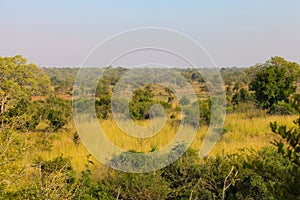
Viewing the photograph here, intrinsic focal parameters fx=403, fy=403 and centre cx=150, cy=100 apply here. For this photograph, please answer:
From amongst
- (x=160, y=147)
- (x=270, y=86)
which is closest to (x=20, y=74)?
(x=270, y=86)

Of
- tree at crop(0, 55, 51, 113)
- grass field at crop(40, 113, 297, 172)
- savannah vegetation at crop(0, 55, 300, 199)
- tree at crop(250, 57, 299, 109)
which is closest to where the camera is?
savannah vegetation at crop(0, 55, 300, 199)

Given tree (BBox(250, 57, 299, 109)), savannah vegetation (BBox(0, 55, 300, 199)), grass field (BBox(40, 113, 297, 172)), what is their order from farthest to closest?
1. tree (BBox(250, 57, 299, 109))
2. grass field (BBox(40, 113, 297, 172))
3. savannah vegetation (BBox(0, 55, 300, 199))

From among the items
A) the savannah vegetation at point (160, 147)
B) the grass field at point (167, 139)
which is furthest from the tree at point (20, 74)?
the grass field at point (167, 139)

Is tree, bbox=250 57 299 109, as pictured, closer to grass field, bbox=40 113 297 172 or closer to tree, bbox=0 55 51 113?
grass field, bbox=40 113 297 172

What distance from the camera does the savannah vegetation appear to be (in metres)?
3.00

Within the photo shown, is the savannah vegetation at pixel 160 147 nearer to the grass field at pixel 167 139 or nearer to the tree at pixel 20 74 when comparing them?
the grass field at pixel 167 139

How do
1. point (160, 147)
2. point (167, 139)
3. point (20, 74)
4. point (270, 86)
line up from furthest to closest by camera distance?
point (20, 74) < point (270, 86) < point (167, 139) < point (160, 147)

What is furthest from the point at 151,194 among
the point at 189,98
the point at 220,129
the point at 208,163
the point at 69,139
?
the point at 189,98

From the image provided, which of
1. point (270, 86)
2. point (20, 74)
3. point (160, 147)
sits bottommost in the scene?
point (160, 147)

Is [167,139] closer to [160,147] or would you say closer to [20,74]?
[160,147]

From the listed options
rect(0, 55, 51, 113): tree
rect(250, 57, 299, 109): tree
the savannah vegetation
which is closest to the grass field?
the savannah vegetation

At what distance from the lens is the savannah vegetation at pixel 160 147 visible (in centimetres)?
300

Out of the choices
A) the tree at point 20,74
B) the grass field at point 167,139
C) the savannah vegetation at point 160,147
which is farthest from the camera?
the tree at point 20,74

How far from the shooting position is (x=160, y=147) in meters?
8.46
